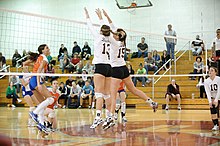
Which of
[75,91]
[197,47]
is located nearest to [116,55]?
[75,91]

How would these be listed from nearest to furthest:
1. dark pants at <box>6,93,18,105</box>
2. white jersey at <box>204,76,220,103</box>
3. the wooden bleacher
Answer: white jersey at <box>204,76,220,103</box> < the wooden bleacher < dark pants at <box>6,93,18,105</box>

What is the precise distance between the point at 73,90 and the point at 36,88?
10626mm

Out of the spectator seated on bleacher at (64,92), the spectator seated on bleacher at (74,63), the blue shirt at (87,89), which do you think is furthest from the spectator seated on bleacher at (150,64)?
the spectator seated on bleacher at (64,92)

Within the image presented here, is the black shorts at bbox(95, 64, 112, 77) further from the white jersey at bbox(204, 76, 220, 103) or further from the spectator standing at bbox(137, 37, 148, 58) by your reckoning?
the spectator standing at bbox(137, 37, 148, 58)

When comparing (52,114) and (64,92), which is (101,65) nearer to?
(52,114)

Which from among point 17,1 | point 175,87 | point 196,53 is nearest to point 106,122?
point 175,87

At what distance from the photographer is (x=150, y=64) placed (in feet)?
59.9

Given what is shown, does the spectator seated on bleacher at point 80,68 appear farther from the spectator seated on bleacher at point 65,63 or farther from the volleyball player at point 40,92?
the volleyball player at point 40,92

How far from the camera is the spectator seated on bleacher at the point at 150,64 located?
18.1 m

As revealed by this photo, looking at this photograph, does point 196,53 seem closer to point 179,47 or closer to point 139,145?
point 179,47

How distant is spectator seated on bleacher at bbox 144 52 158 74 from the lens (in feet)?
59.5

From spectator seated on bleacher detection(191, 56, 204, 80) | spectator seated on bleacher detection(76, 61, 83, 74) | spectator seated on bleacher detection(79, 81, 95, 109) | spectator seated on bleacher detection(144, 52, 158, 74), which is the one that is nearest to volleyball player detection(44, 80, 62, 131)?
spectator seated on bleacher detection(79, 81, 95, 109)

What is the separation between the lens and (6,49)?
76.6ft

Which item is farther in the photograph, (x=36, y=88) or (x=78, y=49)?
(x=78, y=49)
